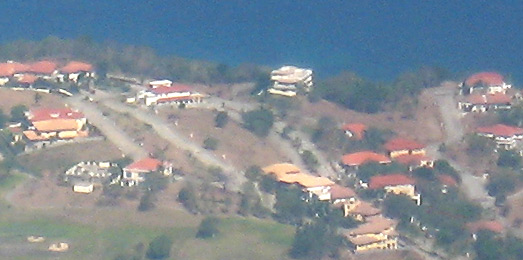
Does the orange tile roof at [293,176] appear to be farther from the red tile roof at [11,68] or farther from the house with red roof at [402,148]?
the red tile roof at [11,68]

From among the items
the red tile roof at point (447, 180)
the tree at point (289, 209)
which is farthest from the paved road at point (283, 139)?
the tree at point (289, 209)

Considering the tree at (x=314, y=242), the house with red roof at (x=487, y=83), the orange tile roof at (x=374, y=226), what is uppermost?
the house with red roof at (x=487, y=83)

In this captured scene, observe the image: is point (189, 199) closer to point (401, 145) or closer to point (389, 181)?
point (389, 181)

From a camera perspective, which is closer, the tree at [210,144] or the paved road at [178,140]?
the paved road at [178,140]

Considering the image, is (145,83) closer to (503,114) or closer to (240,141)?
(240,141)

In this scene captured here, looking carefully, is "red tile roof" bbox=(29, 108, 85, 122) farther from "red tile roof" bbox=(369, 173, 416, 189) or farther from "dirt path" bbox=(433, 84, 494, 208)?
"dirt path" bbox=(433, 84, 494, 208)

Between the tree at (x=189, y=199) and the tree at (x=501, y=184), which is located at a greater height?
the tree at (x=501, y=184)
